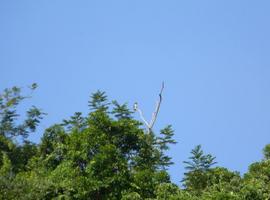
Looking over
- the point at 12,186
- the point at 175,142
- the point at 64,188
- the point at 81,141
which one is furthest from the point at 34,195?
the point at 175,142

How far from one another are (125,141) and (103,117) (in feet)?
4.16

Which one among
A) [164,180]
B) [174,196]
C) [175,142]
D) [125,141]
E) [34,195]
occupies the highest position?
[175,142]

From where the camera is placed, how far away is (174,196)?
16297 millimetres

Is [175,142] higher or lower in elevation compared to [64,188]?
higher

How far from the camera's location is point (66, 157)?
1936 centimetres

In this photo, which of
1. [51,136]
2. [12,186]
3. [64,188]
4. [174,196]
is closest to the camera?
[12,186]

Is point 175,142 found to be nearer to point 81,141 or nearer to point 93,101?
point 93,101

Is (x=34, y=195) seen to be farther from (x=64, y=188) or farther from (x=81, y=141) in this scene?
(x=81, y=141)

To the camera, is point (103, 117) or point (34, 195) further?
point (103, 117)

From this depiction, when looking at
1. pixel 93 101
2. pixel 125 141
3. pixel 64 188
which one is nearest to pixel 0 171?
pixel 64 188

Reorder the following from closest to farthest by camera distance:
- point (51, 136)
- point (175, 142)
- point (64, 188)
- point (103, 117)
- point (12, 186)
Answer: point (12, 186), point (64, 188), point (103, 117), point (51, 136), point (175, 142)

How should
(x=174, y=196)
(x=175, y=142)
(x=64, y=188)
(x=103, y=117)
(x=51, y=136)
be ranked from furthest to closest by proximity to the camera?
(x=175, y=142)
(x=51, y=136)
(x=103, y=117)
(x=64, y=188)
(x=174, y=196)

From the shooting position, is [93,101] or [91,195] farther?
[93,101]

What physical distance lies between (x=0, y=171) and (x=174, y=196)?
5.52 meters
